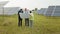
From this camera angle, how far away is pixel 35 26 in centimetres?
265

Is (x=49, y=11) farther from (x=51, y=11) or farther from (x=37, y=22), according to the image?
(x=37, y=22)

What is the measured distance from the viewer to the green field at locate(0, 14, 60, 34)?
8.29 ft

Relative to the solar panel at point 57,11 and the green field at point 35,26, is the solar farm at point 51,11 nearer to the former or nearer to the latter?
the solar panel at point 57,11

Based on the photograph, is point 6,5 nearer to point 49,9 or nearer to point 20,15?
point 20,15

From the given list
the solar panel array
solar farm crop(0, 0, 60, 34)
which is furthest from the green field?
the solar panel array

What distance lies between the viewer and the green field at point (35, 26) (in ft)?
8.29

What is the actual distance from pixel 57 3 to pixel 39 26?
75cm

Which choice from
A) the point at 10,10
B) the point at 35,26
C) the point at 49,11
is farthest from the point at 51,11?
the point at 10,10

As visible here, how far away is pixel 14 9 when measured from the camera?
3.13 m

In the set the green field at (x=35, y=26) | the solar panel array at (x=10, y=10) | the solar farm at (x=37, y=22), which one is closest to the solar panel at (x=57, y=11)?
the solar farm at (x=37, y=22)

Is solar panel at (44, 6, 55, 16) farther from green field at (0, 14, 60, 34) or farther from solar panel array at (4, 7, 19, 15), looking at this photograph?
solar panel array at (4, 7, 19, 15)

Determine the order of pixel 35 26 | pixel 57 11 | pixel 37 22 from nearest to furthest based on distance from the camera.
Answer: pixel 35 26 < pixel 37 22 < pixel 57 11

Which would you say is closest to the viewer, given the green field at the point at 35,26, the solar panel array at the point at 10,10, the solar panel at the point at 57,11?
the green field at the point at 35,26

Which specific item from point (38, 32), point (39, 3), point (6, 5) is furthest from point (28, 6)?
point (38, 32)
